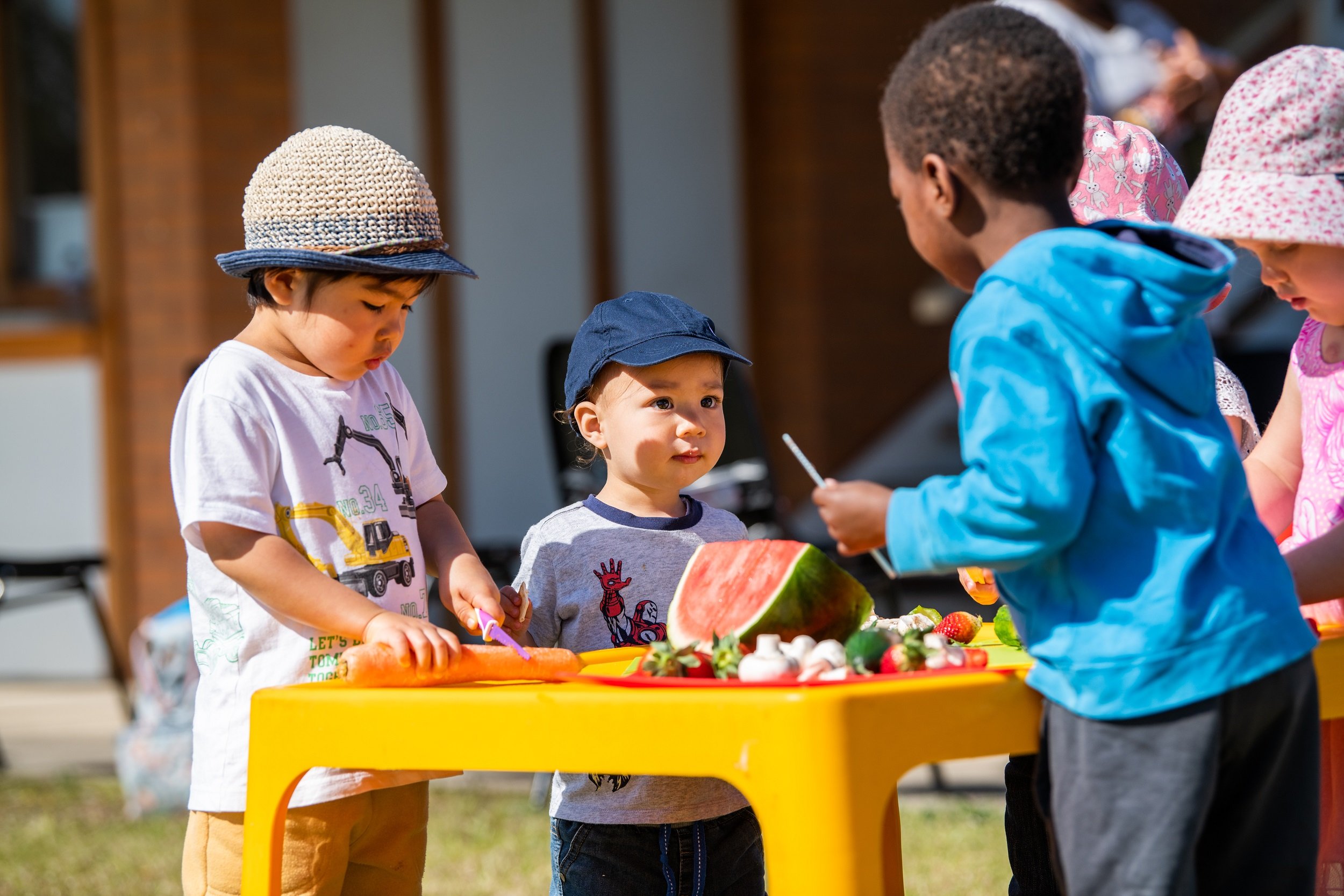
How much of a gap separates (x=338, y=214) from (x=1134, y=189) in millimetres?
1434

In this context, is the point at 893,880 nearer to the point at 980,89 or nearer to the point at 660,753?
the point at 660,753

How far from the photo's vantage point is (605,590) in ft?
8.55

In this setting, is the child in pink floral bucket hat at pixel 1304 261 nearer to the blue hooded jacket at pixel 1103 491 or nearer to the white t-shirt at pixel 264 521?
the blue hooded jacket at pixel 1103 491

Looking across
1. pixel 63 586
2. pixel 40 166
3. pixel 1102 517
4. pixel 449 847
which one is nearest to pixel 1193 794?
pixel 1102 517

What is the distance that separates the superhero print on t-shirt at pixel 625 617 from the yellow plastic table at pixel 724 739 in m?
0.59

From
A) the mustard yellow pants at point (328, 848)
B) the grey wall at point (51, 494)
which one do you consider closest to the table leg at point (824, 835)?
the mustard yellow pants at point (328, 848)

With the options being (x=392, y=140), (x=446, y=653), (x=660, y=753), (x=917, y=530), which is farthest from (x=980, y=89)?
(x=392, y=140)

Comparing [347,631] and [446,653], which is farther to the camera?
[347,631]

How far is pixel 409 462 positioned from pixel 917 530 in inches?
45.6

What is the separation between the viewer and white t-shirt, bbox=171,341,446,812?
2.27m

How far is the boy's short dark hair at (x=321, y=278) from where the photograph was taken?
235 cm

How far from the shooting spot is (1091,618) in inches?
68.4

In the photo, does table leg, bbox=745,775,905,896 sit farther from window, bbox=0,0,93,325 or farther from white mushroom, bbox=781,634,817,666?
window, bbox=0,0,93,325

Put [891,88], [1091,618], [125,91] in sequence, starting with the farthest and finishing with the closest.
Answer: [125,91] < [891,88] < [1091,618]
